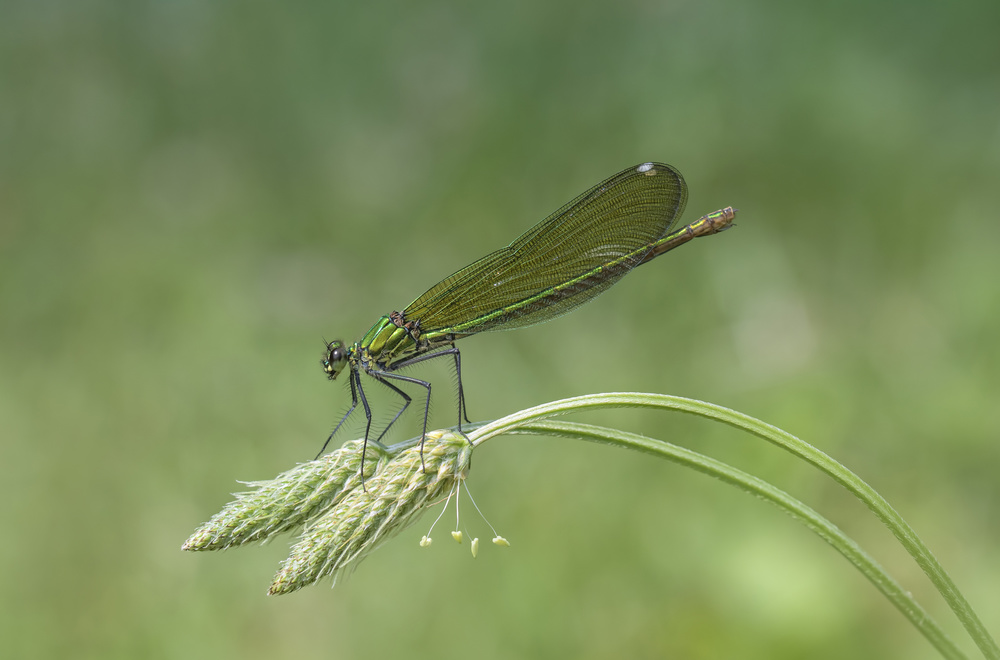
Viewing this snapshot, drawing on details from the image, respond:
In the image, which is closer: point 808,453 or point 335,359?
point 808,453

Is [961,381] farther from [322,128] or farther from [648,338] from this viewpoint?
[322,128]

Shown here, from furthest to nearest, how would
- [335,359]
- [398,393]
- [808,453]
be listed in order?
[335,359]
[398,393]
[808,453]

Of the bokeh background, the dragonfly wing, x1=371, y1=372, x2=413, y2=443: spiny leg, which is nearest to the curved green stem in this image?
x1=371, y1=372, x2=413, y2=443: spiny leg

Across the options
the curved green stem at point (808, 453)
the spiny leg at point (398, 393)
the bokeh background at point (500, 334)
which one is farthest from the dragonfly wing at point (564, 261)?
the curved green stem at point (808, 453)

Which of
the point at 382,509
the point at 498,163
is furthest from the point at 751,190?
the point at 382,509

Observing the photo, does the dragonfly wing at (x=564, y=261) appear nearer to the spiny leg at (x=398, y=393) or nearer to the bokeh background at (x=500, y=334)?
the spiny leg at (x=398, y=393)

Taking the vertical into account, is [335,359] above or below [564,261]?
below

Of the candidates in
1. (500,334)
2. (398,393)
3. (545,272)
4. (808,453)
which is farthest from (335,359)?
(500,334)

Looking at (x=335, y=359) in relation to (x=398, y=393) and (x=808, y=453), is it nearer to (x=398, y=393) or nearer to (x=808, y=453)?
(x=398, y=393)
